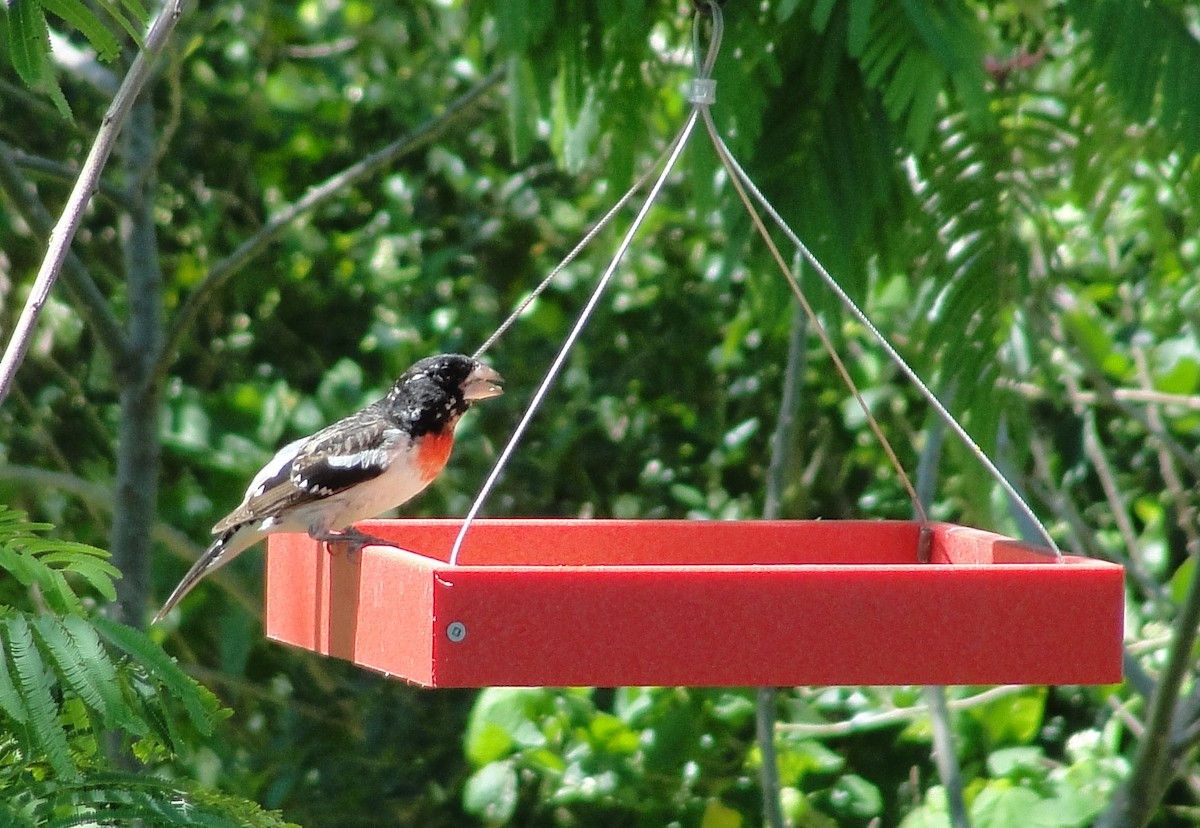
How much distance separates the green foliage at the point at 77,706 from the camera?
190cm

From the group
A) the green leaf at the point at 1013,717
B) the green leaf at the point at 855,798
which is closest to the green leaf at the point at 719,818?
the green leaf at the point at 855,798

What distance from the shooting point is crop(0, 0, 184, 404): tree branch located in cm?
175

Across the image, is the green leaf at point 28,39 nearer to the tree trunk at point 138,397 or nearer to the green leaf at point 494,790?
the tree trunk at point 138,397

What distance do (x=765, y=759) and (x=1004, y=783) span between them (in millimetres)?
587

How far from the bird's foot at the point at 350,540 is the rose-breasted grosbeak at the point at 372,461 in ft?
0.21

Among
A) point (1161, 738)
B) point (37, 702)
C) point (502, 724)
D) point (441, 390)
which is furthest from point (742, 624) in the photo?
point (502, 724)

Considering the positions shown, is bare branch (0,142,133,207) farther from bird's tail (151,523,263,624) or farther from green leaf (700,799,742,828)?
green leaf (700,799,742,828)

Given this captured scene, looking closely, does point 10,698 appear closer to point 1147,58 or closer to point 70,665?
point 70,665

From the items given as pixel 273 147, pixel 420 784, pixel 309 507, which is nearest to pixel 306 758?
pixel 420 784

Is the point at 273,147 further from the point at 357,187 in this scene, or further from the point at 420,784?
the point at 420,784

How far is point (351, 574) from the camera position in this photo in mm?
2389

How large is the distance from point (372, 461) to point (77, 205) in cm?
110

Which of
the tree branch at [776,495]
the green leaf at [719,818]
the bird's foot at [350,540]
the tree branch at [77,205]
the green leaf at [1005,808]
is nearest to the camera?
the tree branch at [77,205]

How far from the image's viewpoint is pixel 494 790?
4.41m
